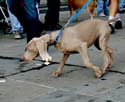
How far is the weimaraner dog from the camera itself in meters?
5.40

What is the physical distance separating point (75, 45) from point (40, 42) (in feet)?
1.49

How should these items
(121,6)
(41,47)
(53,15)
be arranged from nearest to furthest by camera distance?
(41,47), (53,15), (121,6)

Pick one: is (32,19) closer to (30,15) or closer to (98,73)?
(30,15)

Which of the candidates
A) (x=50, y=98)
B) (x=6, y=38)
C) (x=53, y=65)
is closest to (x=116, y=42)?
(x=53, y=65)

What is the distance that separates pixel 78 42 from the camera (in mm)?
5430

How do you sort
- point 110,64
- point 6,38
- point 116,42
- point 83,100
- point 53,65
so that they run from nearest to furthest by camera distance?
point 83,100 → point 110,64 → point 53,65 → point 116,42 → point 6,38

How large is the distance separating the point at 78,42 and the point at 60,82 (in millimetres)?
600

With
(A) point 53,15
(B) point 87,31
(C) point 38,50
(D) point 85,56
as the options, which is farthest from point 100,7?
(C) point 38,50

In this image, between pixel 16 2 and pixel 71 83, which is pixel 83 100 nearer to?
pixel 71 83

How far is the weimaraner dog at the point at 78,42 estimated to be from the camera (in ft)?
17.7

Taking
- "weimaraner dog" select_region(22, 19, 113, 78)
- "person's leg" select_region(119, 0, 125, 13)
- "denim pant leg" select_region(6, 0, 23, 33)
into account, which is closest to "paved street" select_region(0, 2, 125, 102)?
"weimaraner dog" select_region(22, 19, 113, 78)

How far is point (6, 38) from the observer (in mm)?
9336

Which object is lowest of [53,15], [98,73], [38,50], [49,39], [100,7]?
[100,7]

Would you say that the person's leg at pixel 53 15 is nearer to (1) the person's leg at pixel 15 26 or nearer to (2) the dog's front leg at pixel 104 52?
(1) the person's leg at pixel 15 26
